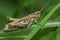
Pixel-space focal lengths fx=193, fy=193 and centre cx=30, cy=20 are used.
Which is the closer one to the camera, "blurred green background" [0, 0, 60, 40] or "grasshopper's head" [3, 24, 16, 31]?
"blurred green background" [0, 0, 60, 40]

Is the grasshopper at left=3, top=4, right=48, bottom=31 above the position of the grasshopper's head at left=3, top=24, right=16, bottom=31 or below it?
above

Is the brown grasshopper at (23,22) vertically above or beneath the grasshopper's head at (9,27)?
above

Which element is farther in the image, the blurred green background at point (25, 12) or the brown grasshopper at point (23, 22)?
the brown grasshopper at point (23, 22)

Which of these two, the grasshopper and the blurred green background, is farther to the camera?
the grasshopper

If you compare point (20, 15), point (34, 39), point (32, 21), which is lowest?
point (34, 39)

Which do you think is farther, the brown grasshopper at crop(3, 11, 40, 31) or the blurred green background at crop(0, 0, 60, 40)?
the brown grasshopper at crop(3, 11, 40, 31)

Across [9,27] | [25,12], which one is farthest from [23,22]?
[25,12]

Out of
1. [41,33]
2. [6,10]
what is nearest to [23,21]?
[41,33]

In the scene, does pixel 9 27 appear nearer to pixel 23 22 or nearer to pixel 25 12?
pixel 23 22

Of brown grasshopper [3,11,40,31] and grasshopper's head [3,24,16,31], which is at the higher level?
brown grasshopper [3,11,40,31]

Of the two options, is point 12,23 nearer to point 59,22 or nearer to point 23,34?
point 23,34

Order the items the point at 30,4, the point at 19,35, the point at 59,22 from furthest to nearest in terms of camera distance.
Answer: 1. the point at 30,4
2. the point at 19,35
3. the point at 59,22
